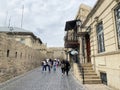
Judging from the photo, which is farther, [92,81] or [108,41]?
[92,81]

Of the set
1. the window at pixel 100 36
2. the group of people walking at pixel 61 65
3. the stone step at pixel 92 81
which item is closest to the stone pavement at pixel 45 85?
the stone step at pixel 92 81

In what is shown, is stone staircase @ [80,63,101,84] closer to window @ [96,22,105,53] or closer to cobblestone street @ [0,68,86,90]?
cobblestone street @ [0,68,86,90]

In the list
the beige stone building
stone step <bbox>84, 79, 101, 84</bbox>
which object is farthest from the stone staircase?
the beige stone building

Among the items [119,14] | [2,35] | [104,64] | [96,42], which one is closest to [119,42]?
[119,14]

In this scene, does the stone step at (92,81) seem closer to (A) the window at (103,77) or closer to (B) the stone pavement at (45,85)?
(A) the window at (103,77)

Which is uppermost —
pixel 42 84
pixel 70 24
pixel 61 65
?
pixel 70 24

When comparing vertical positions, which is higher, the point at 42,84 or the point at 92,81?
the point at 92,81

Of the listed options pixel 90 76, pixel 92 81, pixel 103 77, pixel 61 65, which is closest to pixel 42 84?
pixel 92 81

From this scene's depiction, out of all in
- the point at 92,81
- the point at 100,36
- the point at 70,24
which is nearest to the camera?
the point at 92,81

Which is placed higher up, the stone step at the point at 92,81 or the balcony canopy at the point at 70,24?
the balcony canopy at the point at 70,24

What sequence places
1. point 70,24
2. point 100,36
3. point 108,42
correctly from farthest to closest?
point 70,24 → point 100,36 → point 108,42

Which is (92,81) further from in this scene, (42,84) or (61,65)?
(61,65)

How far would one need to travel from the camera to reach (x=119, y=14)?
714 centimetres

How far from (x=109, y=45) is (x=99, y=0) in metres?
3.20
